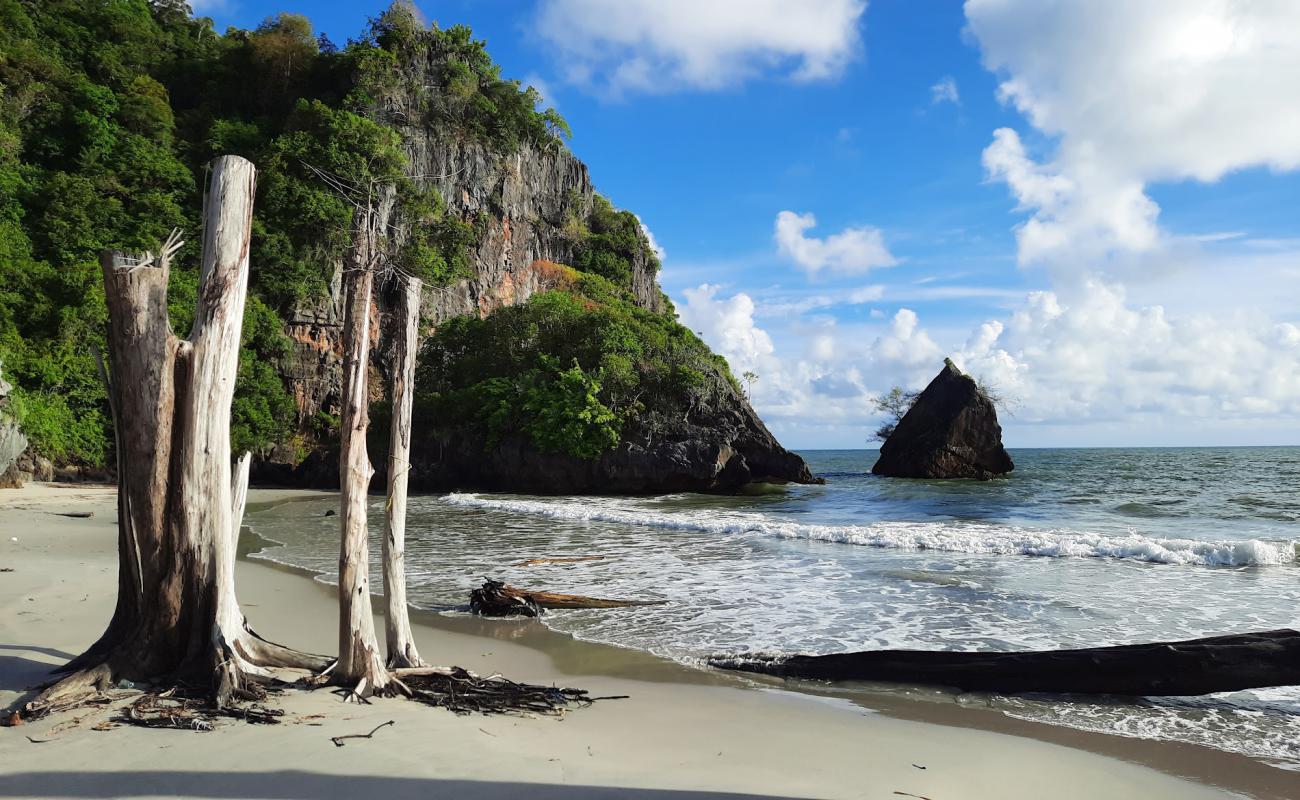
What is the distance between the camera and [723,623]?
8070 millimetres

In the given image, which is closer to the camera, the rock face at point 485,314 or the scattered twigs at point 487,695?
the scattered twigs at point 487,695

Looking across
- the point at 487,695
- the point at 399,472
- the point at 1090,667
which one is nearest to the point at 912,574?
the point at 1090,667

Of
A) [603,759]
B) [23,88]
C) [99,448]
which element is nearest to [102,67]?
[23,88]

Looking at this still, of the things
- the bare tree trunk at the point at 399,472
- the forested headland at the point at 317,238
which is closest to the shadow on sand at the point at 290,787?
the bare tree trunk at the point at 399,472

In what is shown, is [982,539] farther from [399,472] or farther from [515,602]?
[399,472]

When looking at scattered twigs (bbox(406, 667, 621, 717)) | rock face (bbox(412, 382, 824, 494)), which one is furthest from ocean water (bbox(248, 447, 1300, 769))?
rock face (bbox(412, 382, 824, 494))

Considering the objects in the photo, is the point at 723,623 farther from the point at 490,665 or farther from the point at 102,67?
the point at 102,67

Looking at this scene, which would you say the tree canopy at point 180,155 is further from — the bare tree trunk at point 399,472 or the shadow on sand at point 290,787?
the shadow on sand at point 290,787

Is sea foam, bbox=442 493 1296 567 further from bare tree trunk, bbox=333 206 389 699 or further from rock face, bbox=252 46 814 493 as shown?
bare tree trunk, bbox=333 206 389 699

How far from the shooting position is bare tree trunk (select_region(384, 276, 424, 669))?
4941 mm

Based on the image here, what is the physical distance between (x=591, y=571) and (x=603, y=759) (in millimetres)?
7540

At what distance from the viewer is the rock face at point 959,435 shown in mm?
39750

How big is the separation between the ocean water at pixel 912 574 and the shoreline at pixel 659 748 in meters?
0.63

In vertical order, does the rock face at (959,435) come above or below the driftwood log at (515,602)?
above
